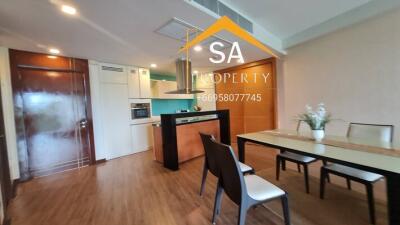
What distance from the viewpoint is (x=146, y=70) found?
4605 mm

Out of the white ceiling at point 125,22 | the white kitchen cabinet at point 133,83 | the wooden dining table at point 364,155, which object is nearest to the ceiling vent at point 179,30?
the white ceiling at point 125,22

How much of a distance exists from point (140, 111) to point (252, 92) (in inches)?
124

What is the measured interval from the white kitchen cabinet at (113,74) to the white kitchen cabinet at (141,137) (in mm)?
1235

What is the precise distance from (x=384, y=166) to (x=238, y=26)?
2.22 m

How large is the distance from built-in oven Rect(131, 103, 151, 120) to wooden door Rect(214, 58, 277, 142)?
7.82 ft

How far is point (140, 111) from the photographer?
4500mm

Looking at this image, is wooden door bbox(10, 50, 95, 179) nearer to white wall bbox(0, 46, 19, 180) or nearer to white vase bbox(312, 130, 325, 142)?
white wall bbox(0, 46, 19, 180)

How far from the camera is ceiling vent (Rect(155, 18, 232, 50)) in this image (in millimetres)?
2139

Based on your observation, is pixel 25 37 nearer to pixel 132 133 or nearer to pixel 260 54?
pixel 132 133

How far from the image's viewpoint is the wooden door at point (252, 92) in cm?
414

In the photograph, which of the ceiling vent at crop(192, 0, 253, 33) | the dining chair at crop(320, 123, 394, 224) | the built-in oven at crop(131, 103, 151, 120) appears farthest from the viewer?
the built-in oven at crop(131, 103, 151, 120)

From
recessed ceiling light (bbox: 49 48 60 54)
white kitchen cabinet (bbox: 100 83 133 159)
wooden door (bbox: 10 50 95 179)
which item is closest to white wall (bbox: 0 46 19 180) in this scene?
wooden door (bbox: 10 50 95 179)

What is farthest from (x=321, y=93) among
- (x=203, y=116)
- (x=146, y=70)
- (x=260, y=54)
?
(x=146, y=70)

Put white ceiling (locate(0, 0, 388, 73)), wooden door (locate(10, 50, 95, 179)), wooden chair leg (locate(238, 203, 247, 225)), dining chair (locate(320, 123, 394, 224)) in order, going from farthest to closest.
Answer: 1. wooden door (locate(10, 50, 95, 179))
2. white ceiling (locate(0, 0, 388, 73))
3. dining chair (locate(320, 123, 394, 224))
4. wooden chair leg (locate(238, 203, 247, 225))
